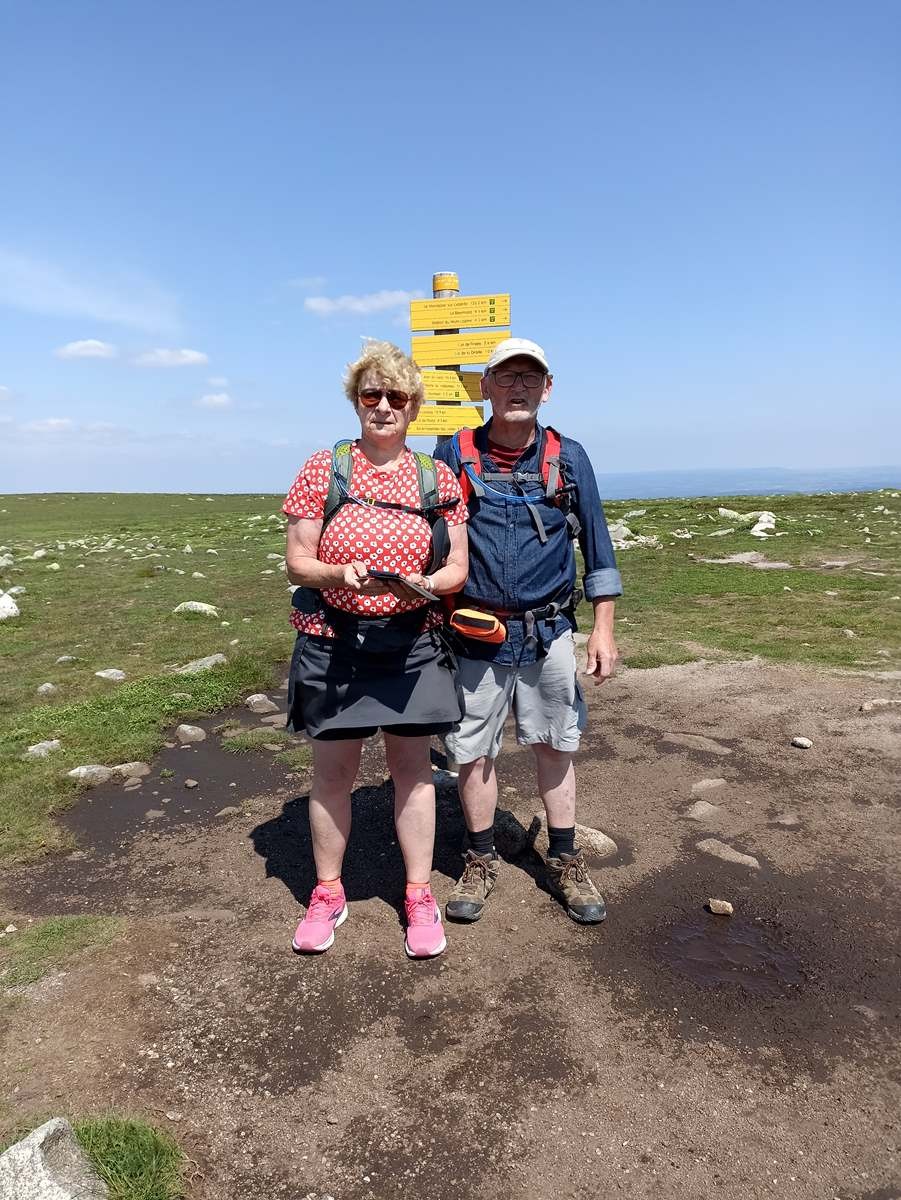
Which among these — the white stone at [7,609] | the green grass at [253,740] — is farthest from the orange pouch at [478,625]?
the white stone at [7,609]

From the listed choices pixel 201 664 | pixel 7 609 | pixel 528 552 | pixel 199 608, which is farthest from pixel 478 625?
pixel 7 609

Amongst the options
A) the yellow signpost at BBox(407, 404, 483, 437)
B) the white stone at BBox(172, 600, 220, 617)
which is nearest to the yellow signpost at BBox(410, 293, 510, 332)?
the yellow signpost at BBox(407, 404, 483, 437)

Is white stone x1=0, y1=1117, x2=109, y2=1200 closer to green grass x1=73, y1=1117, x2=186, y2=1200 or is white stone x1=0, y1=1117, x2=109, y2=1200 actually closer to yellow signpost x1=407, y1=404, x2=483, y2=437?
green grass x1=73, y1=1117, x2=186, y2=1200

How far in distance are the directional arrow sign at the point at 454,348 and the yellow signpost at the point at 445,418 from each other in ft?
2.08

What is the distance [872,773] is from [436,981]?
4548 mm

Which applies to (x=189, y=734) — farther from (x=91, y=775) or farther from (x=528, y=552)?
(x=528, y=552)

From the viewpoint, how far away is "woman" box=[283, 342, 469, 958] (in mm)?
4000

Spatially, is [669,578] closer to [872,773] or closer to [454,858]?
[872,773]

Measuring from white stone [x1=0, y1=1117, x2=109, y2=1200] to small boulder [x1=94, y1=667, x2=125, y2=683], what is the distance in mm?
7224

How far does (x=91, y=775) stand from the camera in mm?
6836

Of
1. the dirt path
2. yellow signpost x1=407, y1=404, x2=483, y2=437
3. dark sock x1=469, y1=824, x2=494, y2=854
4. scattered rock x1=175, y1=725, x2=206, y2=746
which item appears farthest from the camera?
yellow signpost x1=407, y1=404, x2=483, y2=437

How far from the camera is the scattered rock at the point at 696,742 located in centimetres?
739

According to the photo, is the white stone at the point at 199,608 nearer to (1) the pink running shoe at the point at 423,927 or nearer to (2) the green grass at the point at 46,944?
(2) the green grass at the point at 46,944

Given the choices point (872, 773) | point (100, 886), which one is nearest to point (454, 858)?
point (100, 886)
